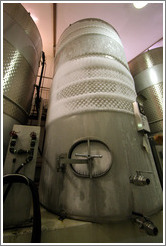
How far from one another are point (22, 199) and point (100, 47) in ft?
6.68

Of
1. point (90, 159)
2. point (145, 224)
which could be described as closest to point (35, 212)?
point (90, 159)

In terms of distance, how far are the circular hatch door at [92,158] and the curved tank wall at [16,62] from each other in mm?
915

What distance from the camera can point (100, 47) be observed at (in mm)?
1691

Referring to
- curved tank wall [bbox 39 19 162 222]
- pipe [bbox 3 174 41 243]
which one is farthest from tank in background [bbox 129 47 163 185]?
pipe [bbox 3 174 41 243]

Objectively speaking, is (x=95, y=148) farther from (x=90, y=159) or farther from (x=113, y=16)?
(x=113, y=16)

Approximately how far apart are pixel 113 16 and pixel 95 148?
11.7 feet

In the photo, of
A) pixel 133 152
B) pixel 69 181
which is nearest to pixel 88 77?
pixel 133 152

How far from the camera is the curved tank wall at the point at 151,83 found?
2.21m

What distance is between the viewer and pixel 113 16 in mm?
2990

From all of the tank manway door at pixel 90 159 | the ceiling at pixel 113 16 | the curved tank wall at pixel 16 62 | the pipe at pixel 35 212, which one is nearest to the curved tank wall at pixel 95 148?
the tank manway door at pixel 90 159

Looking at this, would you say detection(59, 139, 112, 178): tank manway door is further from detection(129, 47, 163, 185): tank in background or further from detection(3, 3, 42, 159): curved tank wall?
detection(129, 47, 163, 185): tank in background

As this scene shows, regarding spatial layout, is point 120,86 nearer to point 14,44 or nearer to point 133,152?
point 133,152

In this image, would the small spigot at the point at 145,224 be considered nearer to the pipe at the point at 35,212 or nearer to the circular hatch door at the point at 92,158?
the circular hatch door at the point at 92,158

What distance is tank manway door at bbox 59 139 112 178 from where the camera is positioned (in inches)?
40.0
